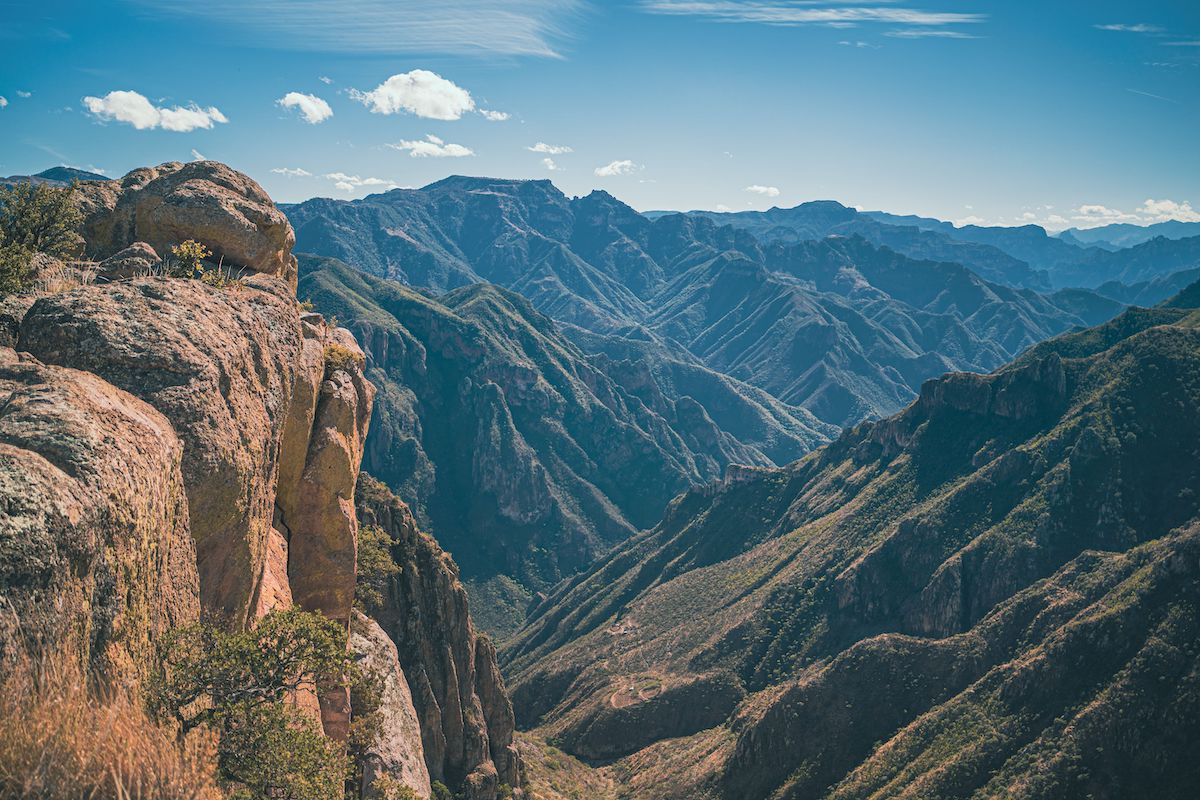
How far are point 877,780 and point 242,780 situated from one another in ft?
276

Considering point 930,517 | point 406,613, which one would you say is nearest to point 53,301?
point 406,613

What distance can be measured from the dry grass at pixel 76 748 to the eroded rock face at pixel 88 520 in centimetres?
74

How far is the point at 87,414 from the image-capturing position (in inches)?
592

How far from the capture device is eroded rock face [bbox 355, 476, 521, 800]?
5812 cm

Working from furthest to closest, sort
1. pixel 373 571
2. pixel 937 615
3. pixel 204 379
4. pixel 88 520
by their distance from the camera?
pixel 937 615 < pixel 373 571 < pixel 204 379 < pixel 88 520

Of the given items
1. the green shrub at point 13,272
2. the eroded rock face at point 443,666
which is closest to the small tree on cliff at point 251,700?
the green shrub at point 13,272

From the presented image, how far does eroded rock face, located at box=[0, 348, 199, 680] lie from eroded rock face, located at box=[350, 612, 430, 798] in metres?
21.7

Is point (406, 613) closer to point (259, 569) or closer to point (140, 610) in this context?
point (259, 569)

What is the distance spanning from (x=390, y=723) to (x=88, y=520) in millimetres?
31318

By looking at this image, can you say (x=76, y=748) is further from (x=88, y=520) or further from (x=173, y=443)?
(x=173, y=443)

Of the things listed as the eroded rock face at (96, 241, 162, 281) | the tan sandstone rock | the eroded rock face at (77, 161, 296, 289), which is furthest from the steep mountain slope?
the eroded rock face at (96, 241, 162, 281)

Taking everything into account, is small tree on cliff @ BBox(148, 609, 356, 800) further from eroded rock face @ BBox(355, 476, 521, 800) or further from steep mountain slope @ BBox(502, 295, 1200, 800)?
steep mountain slope @ BBox(502, 295, 1200, 800)

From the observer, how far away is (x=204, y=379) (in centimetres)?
1992

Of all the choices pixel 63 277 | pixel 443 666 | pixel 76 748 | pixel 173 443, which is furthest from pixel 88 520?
pixel 443 666
